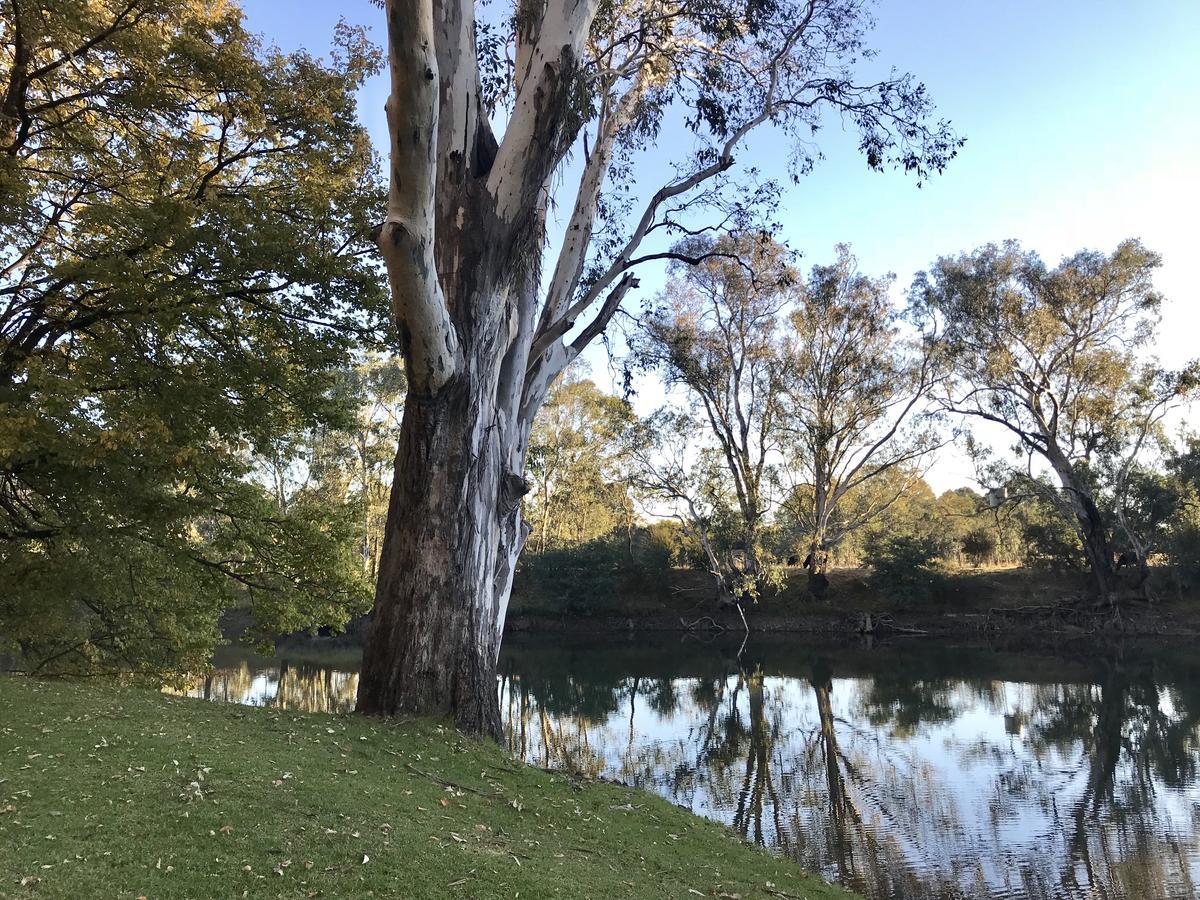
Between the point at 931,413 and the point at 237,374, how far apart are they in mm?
22516

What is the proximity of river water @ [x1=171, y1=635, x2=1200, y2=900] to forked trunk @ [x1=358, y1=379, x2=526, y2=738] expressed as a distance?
8.63ft

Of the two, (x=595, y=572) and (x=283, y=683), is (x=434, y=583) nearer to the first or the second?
(x=283, y=683)

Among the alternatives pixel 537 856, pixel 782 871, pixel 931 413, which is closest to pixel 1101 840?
pixel 782 871

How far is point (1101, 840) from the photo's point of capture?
6281mm

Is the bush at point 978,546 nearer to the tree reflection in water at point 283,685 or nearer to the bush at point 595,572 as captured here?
the bush at point 595,572

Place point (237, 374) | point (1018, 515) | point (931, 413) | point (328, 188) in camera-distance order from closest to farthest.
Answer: point (237, 374) < point (328, 188) < point (931, 413) < point (1018, 515)

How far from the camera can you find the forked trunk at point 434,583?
17.9 ft

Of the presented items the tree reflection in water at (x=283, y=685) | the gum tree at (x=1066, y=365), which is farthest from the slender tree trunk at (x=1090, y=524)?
the tree reflection in water at (x=283, y=685)

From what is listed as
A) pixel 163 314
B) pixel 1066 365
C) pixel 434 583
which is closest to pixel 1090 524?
pixel 1066 365

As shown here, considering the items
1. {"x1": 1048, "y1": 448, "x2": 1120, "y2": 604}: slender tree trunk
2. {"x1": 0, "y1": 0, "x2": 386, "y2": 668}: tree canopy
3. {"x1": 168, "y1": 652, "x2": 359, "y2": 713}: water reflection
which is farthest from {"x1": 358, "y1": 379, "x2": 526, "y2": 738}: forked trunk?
{"x1": 1048, "y1": 448, "x2": 1120, "y2": 604}: slender tree trunk

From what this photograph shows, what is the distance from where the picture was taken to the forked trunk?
5469mm

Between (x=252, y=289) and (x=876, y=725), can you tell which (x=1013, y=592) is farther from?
(x=252, y=289)

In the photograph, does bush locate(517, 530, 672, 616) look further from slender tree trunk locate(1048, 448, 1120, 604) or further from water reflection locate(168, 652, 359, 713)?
slender tree trunk locate(1048, 448, 1120, 604)

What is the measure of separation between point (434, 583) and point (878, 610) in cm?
2411
